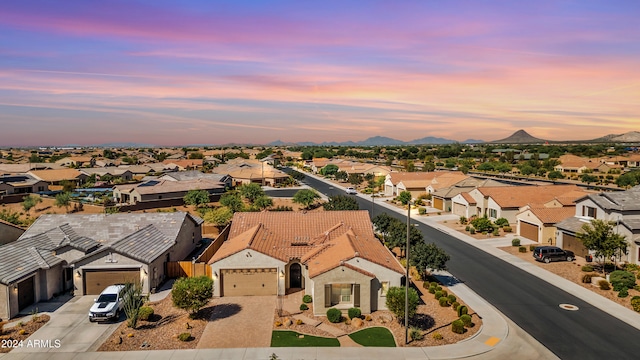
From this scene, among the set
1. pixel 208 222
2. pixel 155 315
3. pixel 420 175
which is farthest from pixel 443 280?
pixel 420 175

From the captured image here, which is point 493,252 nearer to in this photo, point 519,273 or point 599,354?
point 519,273

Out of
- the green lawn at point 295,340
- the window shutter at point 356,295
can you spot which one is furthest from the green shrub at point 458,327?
the green lawn at point 295,340

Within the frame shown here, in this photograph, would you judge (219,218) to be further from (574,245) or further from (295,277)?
(574,245)

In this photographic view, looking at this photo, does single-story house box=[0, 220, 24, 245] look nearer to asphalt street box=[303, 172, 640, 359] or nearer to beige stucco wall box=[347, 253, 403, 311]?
beige stucco wall box=[347, 253, 403, 311]

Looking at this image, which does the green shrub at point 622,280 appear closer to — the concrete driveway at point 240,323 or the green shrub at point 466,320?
the green shrub at point 466,320

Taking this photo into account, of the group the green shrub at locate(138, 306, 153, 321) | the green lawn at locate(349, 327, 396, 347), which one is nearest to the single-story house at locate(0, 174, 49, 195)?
the green shrub at locate(138, 306, 153, 321)

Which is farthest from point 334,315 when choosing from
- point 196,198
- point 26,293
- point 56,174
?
point 56,174
